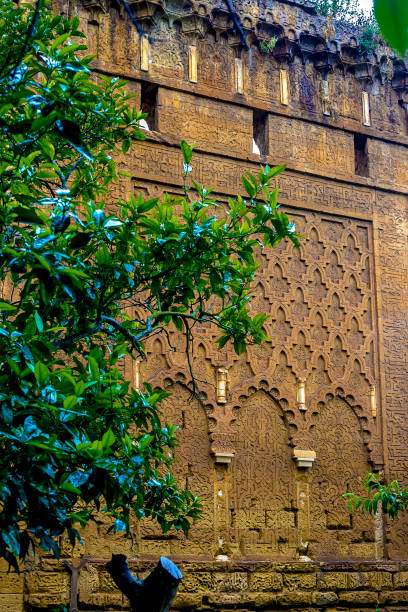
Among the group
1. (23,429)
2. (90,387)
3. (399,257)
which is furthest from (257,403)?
(23,429)

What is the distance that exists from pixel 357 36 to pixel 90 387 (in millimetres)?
7728

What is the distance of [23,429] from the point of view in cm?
289

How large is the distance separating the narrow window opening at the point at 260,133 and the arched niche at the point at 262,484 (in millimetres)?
2747

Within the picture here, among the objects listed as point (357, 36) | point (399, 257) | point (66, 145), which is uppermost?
point (357, 36)

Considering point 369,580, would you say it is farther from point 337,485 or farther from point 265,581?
point 265,581

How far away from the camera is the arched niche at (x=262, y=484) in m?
8.32

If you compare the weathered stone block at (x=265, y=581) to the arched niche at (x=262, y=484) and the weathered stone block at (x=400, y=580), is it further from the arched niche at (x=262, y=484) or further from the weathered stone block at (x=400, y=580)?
the weathered stone block at (x=400, y=580)

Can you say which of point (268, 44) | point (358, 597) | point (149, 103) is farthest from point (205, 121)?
point (358, 597)

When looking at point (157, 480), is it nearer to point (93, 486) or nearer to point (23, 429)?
point (93, 486)

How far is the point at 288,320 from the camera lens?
9102mm

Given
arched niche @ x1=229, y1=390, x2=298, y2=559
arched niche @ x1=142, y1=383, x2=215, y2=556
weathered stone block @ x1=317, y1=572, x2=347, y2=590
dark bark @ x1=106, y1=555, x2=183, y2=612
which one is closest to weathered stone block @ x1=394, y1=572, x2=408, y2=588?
weathered stone block @ x1=317, y1=572, x2=347, y2=590

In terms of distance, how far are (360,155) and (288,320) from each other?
8.03 ft

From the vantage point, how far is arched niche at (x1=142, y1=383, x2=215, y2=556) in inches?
315

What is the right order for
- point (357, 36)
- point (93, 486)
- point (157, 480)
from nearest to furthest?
point (93, 486) → point (157, 480) → point (357, 36)
